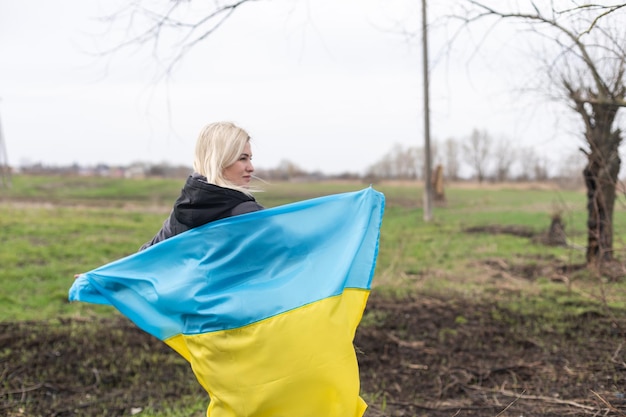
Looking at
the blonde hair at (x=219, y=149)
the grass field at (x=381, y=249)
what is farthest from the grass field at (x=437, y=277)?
the blonde hair at (x=219, y=149)

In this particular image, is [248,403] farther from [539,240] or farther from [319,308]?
[539,240]

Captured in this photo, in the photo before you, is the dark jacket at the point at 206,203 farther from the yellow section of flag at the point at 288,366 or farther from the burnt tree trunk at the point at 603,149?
the burnt tree trunk at the point at 603,149

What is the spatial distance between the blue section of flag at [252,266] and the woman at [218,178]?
7 cm

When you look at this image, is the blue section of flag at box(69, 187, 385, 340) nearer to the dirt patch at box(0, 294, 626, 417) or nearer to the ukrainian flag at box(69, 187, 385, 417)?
the ukrainian flag at box(69, 187, 385, 417)

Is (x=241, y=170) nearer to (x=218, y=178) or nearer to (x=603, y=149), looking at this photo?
(x=218, y=178)

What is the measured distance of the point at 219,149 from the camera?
3.25m

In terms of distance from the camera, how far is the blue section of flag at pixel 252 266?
3172 mm

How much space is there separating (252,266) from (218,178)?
505 mm

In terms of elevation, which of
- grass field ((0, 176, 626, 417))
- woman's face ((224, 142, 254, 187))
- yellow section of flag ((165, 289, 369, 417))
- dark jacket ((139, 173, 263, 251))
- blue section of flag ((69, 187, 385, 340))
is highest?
woman's face ((224, 142, 254, 187))

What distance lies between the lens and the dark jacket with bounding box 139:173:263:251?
3238mm

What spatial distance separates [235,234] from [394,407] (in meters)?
2.51

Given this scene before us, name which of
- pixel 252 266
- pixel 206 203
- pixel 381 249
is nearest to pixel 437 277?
pixel 381 249

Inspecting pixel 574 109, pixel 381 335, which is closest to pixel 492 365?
pixel 381 335

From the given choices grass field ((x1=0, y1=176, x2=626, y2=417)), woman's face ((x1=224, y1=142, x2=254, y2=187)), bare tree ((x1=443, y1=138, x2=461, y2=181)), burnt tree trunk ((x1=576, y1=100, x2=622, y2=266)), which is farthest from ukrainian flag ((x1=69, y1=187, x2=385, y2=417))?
bare tree ((x1=443, y1=138, x2=461, y2=181))
